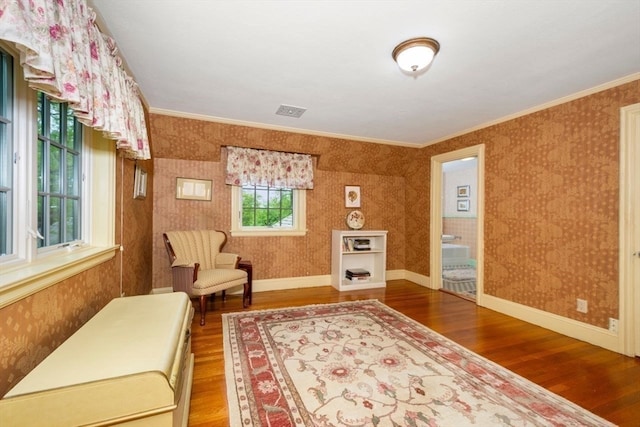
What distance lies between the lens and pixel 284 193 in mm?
4266

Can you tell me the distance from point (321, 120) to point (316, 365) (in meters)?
2.69

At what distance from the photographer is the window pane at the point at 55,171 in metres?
1.52

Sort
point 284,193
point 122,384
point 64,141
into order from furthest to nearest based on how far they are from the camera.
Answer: point 284,193 < point 64,141 < point 122,384

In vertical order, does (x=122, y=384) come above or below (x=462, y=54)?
below

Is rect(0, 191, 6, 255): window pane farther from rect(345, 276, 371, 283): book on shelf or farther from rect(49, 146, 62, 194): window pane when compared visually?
rect(345, 276, 371, 283): book on shelf

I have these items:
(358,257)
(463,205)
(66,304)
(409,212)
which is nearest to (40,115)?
(66,304)

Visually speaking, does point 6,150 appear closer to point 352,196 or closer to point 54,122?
point 54,122

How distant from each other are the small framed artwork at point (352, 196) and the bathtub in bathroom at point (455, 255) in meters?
2.69

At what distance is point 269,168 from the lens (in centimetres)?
390

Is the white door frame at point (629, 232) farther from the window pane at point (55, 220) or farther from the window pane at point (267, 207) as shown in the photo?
the window pane at point (55, 220)

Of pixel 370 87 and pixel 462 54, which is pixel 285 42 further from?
pixel 462 54

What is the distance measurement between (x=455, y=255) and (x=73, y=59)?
6706mm

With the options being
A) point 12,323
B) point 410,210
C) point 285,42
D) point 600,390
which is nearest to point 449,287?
point 410,210

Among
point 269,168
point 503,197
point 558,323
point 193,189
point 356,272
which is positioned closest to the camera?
point 558,323
